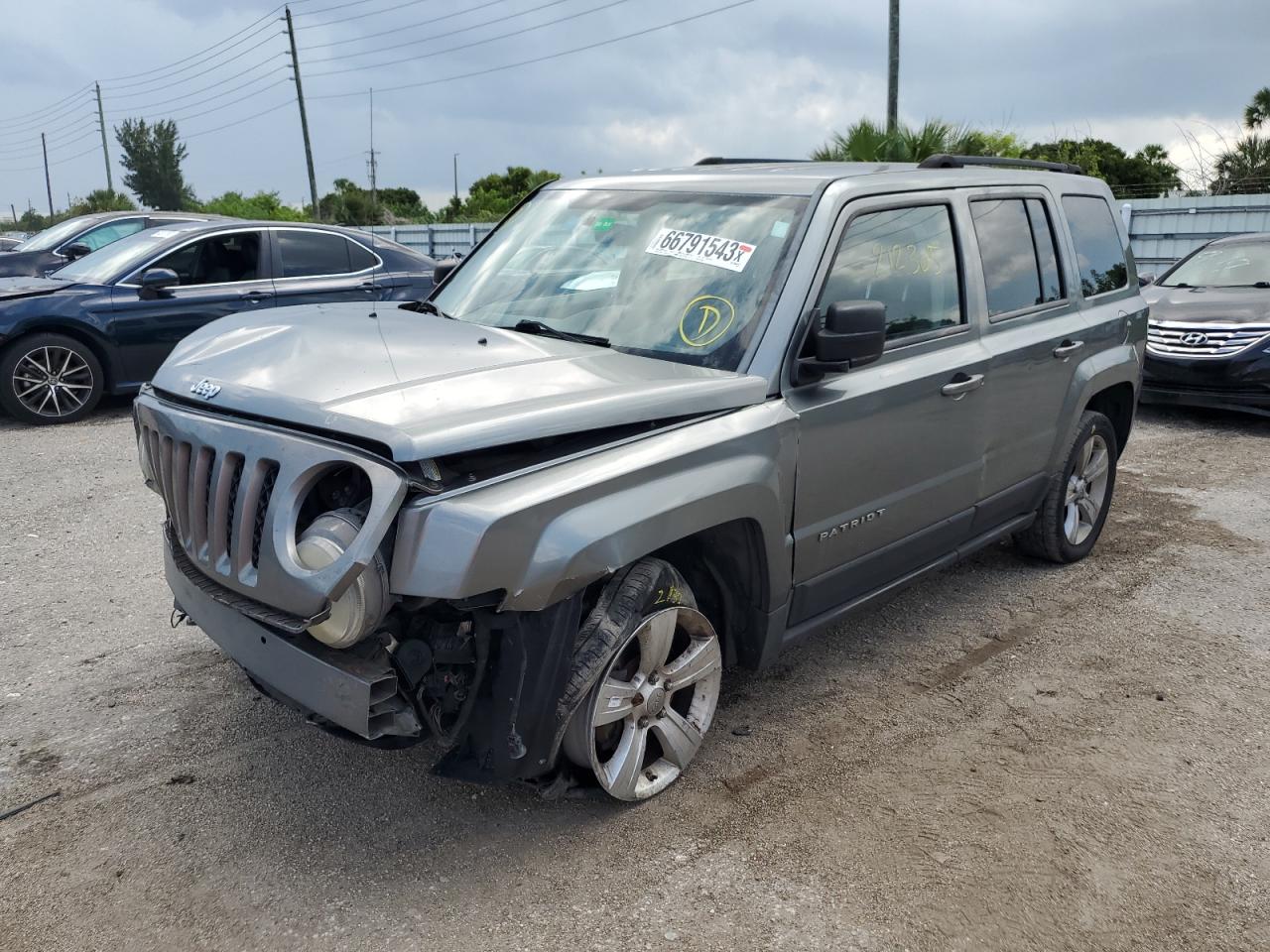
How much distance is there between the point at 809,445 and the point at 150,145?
80.6m

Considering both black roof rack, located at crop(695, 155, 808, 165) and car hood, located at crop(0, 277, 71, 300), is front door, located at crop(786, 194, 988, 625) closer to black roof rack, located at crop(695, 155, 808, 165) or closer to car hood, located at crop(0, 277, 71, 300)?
black roof rack, located at crop(695, 155, 808, 165)

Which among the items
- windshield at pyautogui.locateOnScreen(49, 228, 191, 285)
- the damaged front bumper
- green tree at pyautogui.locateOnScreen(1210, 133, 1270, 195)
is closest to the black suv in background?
the damaged front bumper

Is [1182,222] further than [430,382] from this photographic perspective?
Yes

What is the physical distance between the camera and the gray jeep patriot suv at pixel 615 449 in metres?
2.62

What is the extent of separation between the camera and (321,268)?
386 inches

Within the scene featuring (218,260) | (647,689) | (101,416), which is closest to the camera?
(647,689)

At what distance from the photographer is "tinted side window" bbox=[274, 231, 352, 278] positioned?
9623mm

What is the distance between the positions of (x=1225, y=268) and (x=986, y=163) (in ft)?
20.6

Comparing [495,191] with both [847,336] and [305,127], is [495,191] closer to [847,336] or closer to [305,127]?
[305,127]

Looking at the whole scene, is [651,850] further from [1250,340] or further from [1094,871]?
[1250,340]

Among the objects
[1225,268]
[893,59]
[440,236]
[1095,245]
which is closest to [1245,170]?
[893,59]

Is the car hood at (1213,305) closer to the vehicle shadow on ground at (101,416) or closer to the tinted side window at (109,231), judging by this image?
the vehicle shadow on ground at (101,416)

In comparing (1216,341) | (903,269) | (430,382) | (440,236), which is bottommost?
(1216,341)

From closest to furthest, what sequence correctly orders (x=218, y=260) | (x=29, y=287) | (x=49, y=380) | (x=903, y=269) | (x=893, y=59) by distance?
(x=903, y=269) → (x=49, y=380) → (x=29, y=287) → (x=218, y=260) → (x=893, y=59)
